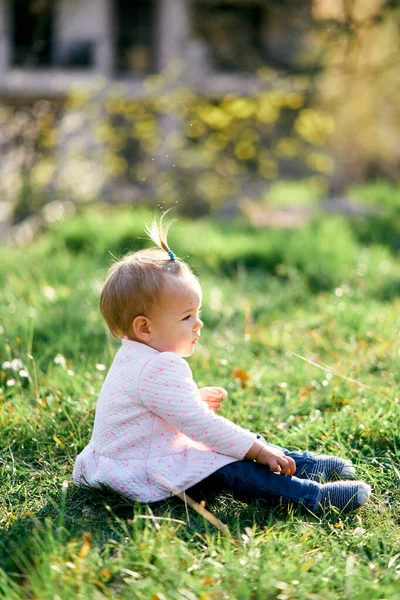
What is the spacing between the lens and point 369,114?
38.6 ft

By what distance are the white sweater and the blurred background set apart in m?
1.92

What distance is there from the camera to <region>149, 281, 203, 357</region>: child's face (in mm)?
2318

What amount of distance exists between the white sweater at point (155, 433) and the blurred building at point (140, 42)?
1239 cm

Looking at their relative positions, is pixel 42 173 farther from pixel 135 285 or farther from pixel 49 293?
pixel 135 285

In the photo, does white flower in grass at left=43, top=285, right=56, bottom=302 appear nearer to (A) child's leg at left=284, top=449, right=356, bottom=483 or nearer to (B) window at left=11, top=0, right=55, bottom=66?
(A) child's leg at left=284, top=449, right=356, bottom=483

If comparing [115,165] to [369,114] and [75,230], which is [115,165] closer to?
[75,230]

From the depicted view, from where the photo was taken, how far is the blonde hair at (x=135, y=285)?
90.5 inches

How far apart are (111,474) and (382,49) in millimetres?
9530

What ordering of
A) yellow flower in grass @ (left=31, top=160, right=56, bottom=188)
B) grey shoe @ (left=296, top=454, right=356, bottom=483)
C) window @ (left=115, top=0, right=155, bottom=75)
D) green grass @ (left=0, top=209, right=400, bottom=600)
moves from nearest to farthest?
green grass @ (left=0, top=209, right=400, bottom=600) → grey shoe @ (left=296, top=454, right=356, bottom=483) → yellow flower in grass @ (left=31, top=160, right=56, bottom=188) → window @ (left=115, top=0, right=155, bottom=75)

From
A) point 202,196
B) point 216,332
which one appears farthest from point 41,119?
point 216,332

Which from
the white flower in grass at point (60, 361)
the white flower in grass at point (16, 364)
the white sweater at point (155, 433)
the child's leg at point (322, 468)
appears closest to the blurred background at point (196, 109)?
the white flower in grass at point (60, 361)

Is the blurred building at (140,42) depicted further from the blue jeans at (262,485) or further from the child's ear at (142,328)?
the blue jeans at (262,485)

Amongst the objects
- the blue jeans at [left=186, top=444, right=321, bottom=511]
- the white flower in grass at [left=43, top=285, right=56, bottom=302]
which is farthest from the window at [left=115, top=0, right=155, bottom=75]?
the blue jeans at [left=186, top=444, right=321, bottom=511]

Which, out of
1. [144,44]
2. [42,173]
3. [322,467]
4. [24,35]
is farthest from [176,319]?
[24,35]
